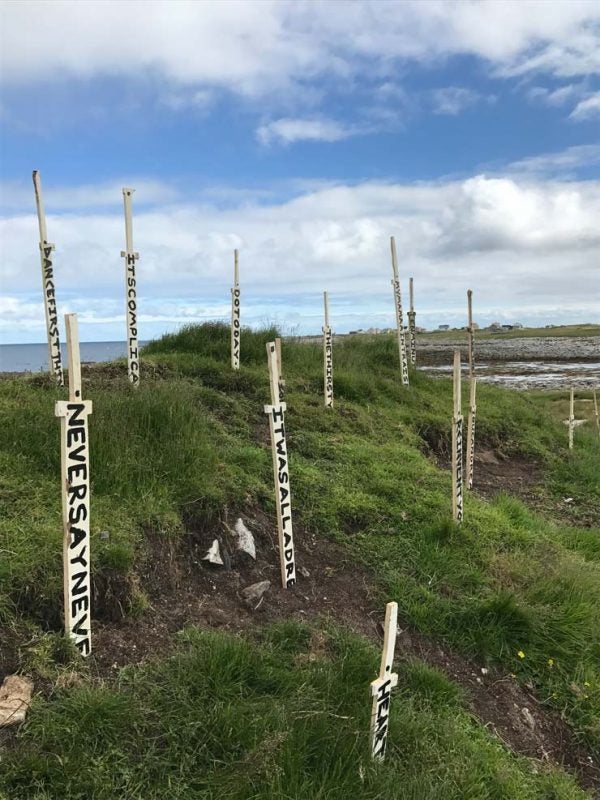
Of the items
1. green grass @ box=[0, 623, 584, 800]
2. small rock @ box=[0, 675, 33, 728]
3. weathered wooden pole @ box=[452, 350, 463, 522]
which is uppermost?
weathered wooden pole @ box=[452, 350, 463, 522]

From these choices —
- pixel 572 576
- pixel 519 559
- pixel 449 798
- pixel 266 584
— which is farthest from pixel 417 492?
pixel 449 798

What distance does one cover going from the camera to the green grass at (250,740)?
3.00 metres

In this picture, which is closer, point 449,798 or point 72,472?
point 449,798

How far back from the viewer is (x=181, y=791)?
300 cm

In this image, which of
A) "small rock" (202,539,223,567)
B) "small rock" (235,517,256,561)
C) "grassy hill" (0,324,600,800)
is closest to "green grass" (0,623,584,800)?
"grassy hill" (0,324,600,800)

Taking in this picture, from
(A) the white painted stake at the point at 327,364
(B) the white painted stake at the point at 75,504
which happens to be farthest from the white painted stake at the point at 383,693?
(A) the white painted stake at the point at 327,364

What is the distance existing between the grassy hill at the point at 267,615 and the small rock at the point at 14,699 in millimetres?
79

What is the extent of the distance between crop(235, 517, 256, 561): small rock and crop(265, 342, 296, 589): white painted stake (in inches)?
12.1

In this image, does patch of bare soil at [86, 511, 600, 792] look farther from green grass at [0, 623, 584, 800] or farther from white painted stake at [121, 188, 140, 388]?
white painted stake at [121, 188, 140, 388]

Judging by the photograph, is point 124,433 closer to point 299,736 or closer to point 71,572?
point 71,572

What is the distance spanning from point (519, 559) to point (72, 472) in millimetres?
4545

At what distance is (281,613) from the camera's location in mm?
4918

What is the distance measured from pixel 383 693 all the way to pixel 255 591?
1.99 m

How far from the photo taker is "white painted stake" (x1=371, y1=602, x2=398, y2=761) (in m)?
3.27
